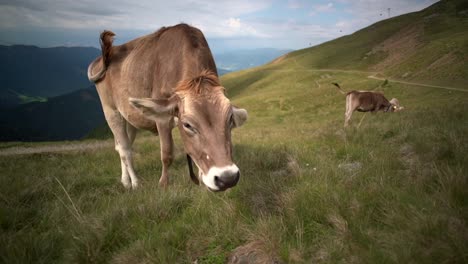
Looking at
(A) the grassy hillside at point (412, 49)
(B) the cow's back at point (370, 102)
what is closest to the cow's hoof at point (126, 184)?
(B) the cow's back at point (370, 102)

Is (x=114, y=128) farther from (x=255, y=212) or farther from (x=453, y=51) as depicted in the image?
(x=453, y=51)

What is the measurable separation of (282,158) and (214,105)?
339cm

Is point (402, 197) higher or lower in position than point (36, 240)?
higher

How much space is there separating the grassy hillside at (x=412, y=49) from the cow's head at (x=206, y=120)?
120ft

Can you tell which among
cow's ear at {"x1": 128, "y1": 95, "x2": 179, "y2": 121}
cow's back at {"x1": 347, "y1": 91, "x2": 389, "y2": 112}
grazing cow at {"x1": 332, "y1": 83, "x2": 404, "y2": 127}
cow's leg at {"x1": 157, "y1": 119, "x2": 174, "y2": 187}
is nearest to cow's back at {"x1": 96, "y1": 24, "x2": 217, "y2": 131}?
cow's ear at {"x1": 128, "y1": 95, "x2": 179, "y2": 121}

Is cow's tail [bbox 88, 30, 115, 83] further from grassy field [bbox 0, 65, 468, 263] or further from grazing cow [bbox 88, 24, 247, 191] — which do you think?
grassy field [bbox 0, 65, 468, 263]

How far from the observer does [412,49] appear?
56781 mm

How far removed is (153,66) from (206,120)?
2754mm

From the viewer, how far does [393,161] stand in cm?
541

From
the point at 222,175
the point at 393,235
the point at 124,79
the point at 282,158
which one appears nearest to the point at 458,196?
the point at 393,235

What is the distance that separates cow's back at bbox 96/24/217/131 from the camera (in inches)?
215

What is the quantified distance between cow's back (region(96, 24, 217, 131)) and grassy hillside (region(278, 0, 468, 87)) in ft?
117

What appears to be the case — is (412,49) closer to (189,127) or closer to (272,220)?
(189,127)

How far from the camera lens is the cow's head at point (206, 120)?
151 inches
